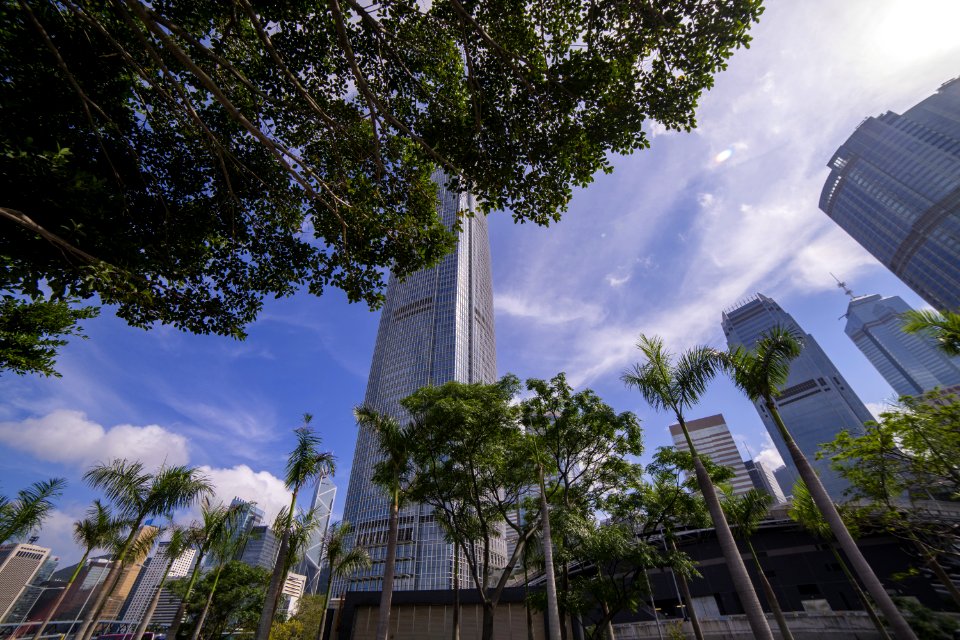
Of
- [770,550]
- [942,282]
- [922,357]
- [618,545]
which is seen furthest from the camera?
[922,357]

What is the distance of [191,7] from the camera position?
26.0 ft

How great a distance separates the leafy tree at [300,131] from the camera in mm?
7262

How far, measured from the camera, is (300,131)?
9570mm

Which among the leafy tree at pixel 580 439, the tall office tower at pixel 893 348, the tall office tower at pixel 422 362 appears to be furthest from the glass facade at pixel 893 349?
the leafy tree at pixel 580 439

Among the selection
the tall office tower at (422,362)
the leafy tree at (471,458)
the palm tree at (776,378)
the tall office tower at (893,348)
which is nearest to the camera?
the palm tree at (776,378)

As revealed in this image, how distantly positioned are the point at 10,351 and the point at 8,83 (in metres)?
7.48

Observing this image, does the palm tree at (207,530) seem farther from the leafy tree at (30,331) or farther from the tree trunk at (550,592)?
the tree trunk at (550,592)

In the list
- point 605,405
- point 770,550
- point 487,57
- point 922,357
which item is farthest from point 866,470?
point 922,357

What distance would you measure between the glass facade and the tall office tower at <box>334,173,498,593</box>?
166m

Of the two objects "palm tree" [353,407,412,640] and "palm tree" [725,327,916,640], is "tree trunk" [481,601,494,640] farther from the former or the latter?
"palm tree" [725,327,916,640]

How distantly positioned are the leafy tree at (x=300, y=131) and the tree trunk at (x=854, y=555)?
8906 mm

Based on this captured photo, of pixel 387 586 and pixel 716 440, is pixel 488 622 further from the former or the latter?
pixel 716 440

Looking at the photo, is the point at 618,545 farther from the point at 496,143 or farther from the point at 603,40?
the point at 603,40

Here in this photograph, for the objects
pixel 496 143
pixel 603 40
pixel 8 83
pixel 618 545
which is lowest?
pixel 618 545
